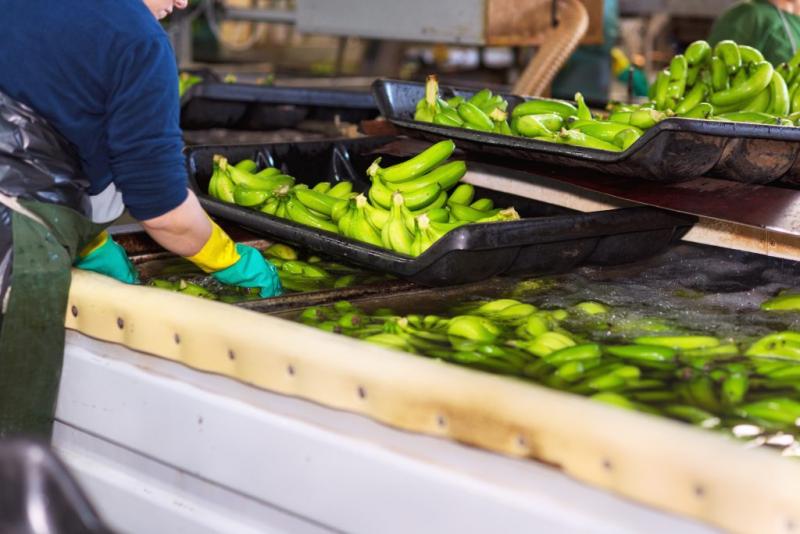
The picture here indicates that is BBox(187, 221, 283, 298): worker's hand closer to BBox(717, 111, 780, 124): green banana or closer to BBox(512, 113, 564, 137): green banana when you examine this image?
BBox(512, 113, 564, 137): green banana

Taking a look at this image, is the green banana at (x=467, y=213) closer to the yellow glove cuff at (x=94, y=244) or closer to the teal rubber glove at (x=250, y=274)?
the teal rubber glove at (x=250, y=274)

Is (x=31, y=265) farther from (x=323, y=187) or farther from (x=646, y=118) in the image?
(x=646, y=118)

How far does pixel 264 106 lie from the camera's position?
483 centimetres

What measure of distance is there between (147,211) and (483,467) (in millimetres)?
1045

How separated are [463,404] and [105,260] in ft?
3.94

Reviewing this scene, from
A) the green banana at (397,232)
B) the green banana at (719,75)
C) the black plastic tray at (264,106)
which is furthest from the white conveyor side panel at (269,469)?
the black plastic tray at (264,106)

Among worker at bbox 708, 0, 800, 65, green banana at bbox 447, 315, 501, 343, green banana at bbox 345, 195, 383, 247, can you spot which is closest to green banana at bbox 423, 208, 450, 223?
green banana at bbox 345, 195, 383, 247

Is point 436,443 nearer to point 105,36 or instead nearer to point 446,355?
point 446,355

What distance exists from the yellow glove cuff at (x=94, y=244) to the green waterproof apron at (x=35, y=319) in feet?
0.81

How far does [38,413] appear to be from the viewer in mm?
2188

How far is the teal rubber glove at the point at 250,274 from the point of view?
256 centimetres

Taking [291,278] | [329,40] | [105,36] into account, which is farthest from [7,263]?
[329,40]

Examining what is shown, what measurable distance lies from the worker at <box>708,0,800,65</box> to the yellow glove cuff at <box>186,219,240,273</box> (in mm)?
3436

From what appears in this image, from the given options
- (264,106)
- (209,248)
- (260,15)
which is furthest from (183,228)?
(260,15)
